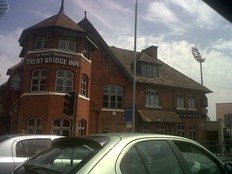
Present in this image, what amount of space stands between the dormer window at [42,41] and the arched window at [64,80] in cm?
234

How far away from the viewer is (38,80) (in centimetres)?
2677

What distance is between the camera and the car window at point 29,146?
275 inches

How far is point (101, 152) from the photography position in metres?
3.76

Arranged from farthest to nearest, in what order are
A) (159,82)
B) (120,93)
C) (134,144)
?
(159,82), (120,93), (134,144)

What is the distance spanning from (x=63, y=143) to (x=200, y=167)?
6.09 ft

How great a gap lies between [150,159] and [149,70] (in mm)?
33191

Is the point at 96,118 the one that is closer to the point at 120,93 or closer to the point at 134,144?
the point at 120,93

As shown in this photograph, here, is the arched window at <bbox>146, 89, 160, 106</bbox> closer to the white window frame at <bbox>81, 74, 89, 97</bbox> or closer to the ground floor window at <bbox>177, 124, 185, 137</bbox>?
the ground floor window at <bbox>177, 124, 185, 137</bbox>

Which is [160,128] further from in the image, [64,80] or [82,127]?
[64,80]

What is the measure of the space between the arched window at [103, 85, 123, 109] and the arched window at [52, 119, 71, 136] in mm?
6343

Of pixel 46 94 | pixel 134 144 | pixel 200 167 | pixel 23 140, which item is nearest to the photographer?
pixel 134 144

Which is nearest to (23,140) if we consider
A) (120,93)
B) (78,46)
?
(78,46)

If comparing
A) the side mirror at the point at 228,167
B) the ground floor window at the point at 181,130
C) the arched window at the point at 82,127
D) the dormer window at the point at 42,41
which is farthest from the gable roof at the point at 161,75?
the side mirror at the point at 228,167

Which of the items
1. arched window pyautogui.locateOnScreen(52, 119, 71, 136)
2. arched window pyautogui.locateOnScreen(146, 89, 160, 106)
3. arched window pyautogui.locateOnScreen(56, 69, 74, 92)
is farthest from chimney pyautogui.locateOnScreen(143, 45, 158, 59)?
arched window pyautogui.locateOnScreen(52, 119, 71, 136)
